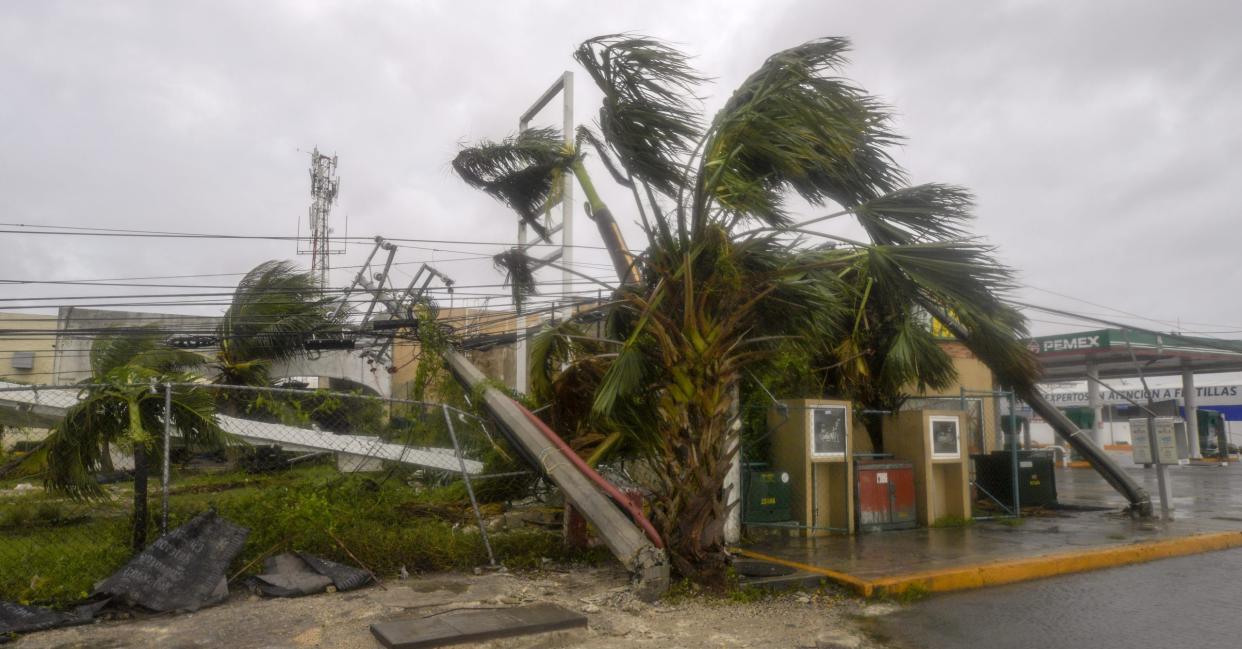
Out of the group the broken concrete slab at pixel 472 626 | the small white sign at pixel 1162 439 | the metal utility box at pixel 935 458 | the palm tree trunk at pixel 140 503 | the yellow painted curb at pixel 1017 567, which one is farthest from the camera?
the small white sign at pixel 1162 439

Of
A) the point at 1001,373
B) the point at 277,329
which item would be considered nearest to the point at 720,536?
the point at 1001,373

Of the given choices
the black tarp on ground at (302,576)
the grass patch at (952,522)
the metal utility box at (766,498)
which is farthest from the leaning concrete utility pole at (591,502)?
the grass patch at (952,522)

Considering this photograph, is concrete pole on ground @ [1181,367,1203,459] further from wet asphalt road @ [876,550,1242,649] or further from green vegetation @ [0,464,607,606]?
green vegetation @ [0,464,607,606]

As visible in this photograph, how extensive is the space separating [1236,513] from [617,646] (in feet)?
42.6

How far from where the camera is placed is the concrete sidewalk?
8.56m

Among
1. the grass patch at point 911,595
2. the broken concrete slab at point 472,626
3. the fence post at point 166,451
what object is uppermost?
the fence post at point 166,451

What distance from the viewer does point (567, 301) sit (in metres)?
13.9

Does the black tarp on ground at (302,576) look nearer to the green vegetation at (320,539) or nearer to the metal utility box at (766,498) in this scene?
the green vegetation at (320,539)

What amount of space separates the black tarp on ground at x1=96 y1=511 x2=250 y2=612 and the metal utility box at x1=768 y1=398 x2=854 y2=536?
6.65 metres

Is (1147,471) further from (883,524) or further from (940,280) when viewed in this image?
(940,280)

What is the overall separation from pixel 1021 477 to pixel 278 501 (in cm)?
1172

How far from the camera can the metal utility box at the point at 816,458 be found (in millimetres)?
11320

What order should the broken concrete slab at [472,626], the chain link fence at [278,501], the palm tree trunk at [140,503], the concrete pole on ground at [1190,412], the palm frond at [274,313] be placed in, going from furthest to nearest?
the concrete pole on ground at [1190,412], the palm frond at [274,313], the chain link fence at [278,501], the palm tree trunk at [140,503], the broken concrete slab at [472,626]

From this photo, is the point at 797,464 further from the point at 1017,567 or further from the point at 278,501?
the point at 278,501
